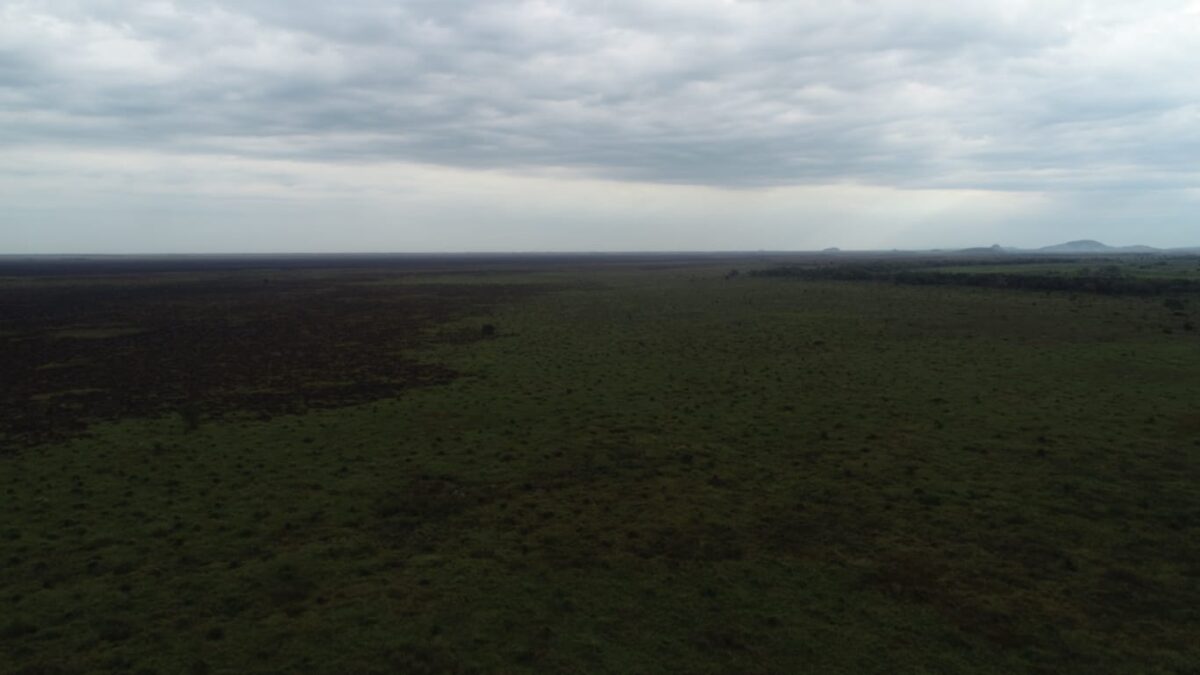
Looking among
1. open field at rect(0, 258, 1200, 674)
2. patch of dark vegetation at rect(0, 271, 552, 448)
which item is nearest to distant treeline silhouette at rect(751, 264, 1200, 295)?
open field at rect(0, 258, 1200, 674)

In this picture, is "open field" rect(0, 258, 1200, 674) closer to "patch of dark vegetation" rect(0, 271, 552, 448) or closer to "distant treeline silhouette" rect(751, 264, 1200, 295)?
"patch of dark vegetation" rect(0, 271, 552, 448)

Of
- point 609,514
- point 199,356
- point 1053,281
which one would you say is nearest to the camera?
point 609,514

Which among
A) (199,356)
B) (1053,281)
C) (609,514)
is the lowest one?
(609,514)

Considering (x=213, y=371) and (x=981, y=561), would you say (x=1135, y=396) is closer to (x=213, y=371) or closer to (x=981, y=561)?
(x=981, y=561)

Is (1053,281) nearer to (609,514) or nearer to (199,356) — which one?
(609,514)

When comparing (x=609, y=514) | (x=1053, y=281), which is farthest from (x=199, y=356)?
(x=1053, y=281)

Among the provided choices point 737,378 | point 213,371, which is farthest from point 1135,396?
point 213,371
